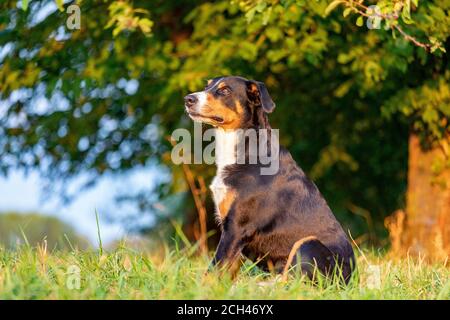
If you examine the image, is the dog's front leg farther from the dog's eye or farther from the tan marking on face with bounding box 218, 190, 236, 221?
the dog's eye

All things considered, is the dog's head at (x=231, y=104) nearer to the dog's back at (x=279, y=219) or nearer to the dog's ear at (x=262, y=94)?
the dog's ear at (x=262, y=94)

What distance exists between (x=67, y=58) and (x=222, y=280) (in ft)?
18.3

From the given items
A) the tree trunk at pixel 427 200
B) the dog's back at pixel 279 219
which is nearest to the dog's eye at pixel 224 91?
the dog's back at pixel 279 219

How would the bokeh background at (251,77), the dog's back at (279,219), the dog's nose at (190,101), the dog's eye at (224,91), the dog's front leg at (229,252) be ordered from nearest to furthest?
the dog's front leg at (229,252)
the dog's back at (279,219)
the dog's nose at (190,101)
the dog's eye at (224,91)
the bokeh background at (251,77)

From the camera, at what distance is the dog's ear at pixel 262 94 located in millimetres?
5691

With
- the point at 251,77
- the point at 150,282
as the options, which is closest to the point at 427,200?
the point at 251,77

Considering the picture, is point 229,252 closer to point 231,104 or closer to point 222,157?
point 222,157

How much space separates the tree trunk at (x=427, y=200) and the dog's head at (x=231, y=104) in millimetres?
3655

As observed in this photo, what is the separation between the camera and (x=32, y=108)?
11375 mm

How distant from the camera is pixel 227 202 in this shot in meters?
5.54

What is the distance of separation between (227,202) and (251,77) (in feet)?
15.1

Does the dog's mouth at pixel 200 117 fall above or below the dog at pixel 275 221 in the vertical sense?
above
